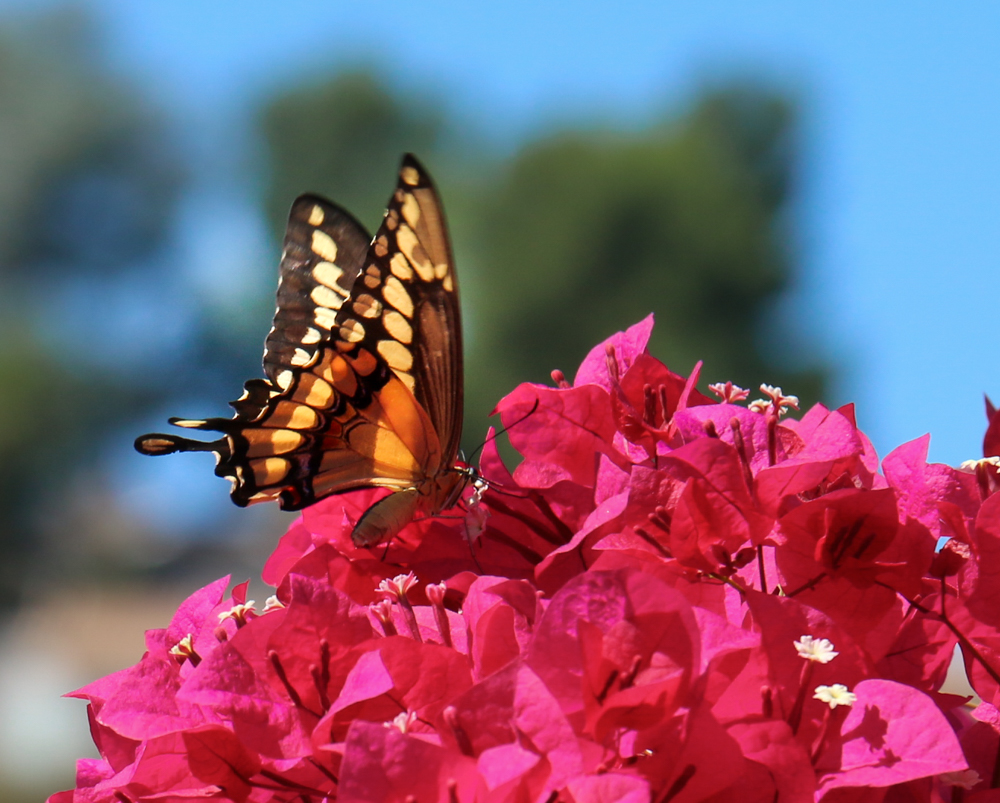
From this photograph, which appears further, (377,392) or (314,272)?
(314,272)

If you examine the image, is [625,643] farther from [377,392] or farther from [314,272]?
[314,272]

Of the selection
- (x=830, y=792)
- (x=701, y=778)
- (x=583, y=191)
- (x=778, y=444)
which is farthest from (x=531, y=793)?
(x=583, y=191)

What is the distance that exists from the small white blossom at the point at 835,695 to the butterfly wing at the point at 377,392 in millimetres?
615

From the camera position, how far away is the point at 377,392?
1315 mm

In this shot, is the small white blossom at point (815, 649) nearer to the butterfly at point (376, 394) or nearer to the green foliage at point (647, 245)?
the butterfly at point (376, 394)

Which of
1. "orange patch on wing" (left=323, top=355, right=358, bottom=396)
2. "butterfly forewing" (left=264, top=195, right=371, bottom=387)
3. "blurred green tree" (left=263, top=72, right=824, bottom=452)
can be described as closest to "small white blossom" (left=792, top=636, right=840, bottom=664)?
"orange patch on wing" (left=323, top=355, right=358, bottom=396)

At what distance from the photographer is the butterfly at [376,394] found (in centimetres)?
130

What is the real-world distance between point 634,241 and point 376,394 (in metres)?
18.7

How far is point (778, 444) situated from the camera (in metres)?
0.92

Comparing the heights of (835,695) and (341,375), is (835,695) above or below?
below

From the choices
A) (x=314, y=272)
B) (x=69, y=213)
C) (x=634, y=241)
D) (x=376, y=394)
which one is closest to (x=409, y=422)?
(x=376, y=394)

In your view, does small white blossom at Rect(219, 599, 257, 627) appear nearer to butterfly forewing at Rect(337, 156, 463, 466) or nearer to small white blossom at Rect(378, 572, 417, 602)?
small white blossom at Rect(378, 572, 417, 602)

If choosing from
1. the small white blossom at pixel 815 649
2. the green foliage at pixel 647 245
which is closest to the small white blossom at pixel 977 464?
the small white blossom at pixel 815 649

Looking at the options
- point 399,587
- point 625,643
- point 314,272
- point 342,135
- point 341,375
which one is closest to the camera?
point 625,643
